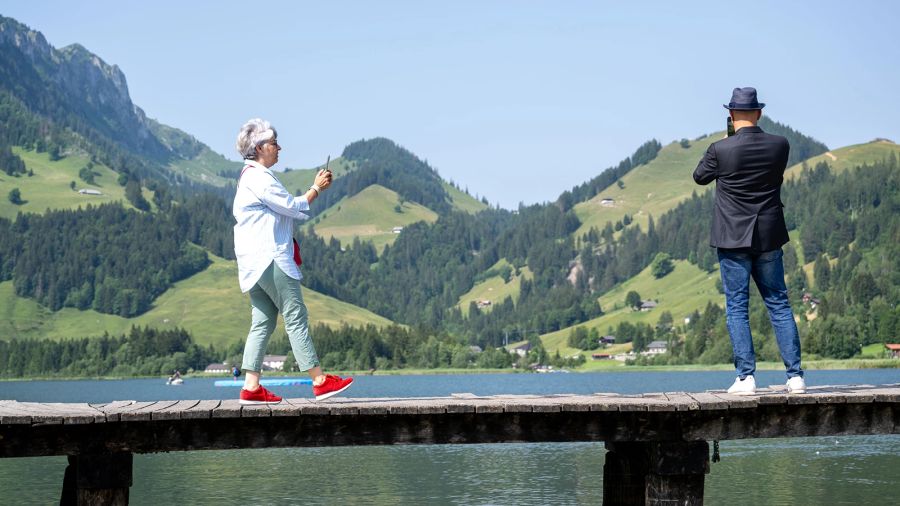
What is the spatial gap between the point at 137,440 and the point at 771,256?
31.6ft

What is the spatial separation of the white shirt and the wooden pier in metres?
1.98

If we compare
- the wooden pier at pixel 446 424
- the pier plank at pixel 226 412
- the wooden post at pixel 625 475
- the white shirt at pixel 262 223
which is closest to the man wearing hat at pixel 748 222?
the wooden pier at pixel 446 424

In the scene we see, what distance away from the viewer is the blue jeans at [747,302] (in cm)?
1797

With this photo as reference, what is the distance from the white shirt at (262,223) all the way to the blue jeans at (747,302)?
645 centimetres

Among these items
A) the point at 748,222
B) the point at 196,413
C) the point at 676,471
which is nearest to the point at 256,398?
the point at 196,413

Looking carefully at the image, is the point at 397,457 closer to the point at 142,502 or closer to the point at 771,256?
the point at 142,502

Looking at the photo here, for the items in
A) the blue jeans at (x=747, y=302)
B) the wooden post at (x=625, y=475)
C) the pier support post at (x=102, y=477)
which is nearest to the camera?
the pier support post at (x=102, y=477)

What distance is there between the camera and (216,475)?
57.4 m

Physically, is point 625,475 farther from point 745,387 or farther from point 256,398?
point 256,398

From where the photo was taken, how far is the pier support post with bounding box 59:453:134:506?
16922 millimetres

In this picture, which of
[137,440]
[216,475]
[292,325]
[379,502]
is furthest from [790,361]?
[216,475]

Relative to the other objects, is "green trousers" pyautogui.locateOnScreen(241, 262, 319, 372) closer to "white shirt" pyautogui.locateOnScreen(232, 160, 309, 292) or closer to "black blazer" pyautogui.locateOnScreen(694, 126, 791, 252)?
"white shirt" pyautogui.locateOnScreen(232, 160, 309, 292)

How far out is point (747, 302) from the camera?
18.1 m

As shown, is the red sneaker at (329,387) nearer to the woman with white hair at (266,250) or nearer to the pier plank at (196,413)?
the woman with white hair at (266,250)
